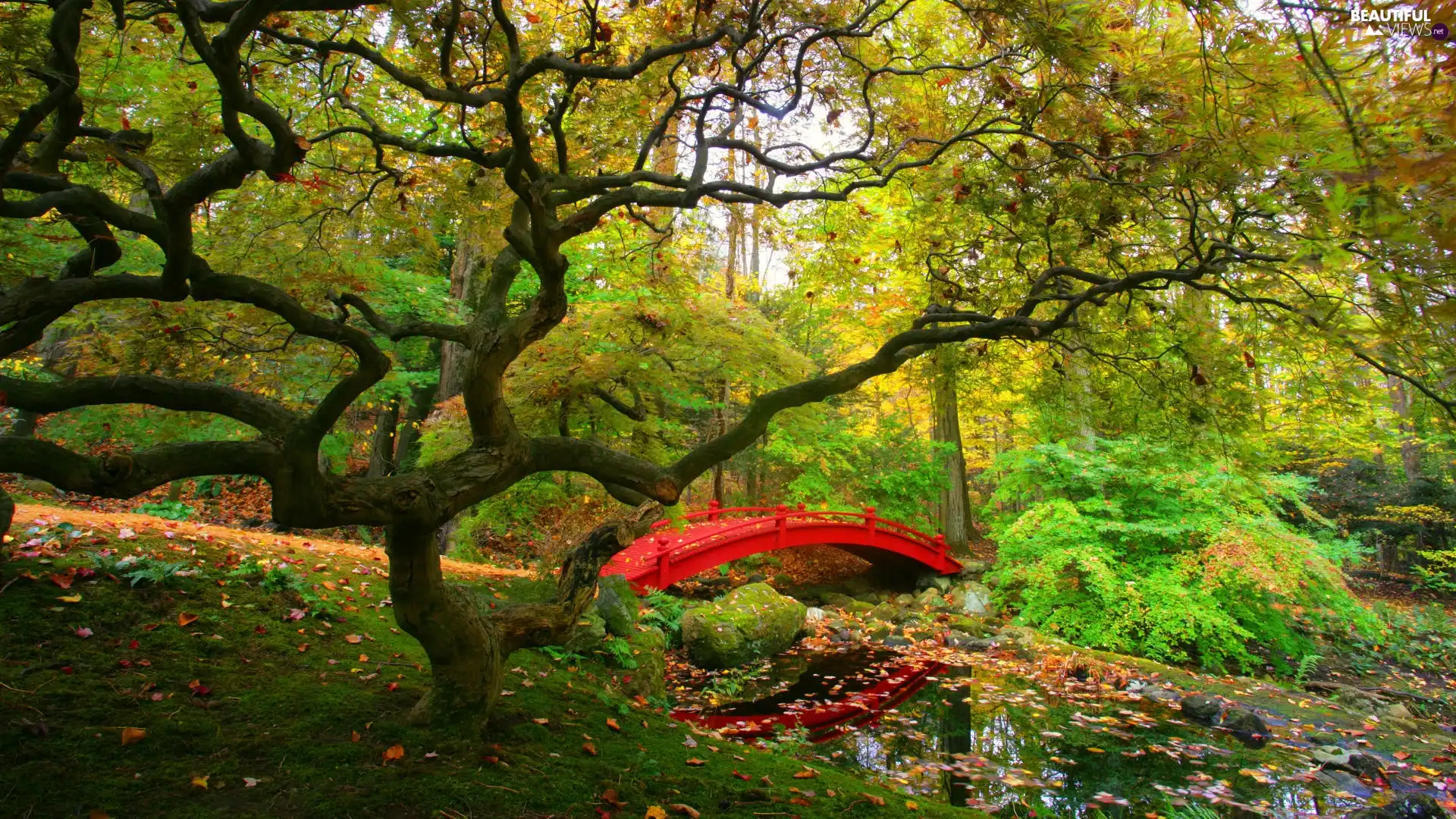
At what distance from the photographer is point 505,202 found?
15.3 ft

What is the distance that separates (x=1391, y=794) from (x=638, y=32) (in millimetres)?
7872

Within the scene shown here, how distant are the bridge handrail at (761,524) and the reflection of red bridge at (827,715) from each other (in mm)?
3117

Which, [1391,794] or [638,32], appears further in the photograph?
[1391,794]

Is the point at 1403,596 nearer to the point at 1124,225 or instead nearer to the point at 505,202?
the point at 1124,225

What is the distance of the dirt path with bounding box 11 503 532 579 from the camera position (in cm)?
491

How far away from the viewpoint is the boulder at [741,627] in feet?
27.2

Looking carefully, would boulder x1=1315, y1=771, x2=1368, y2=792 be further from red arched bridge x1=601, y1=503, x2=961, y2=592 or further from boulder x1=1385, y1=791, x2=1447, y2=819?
red arched bridge x1=601, y1=503, x2=961, y2=592

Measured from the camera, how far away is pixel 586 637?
5.47 m

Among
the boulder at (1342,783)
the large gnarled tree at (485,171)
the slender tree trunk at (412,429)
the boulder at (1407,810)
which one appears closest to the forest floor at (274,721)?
the large gnarled tree at (485,171)

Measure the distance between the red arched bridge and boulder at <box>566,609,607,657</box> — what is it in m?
2.28

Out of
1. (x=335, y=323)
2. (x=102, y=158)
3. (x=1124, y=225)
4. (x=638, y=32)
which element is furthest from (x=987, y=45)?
(x=102, y=158)

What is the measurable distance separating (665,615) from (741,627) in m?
0.99

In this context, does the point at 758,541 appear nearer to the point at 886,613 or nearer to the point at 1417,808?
the point at 886,613

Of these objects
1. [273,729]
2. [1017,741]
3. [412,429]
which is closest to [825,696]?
[1017,741]
